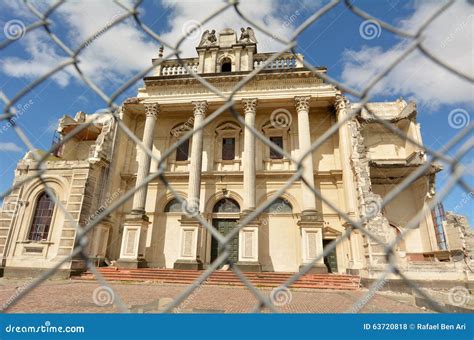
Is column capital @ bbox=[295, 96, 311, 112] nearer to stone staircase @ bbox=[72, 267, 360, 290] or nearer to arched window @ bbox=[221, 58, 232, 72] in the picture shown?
arched window @ bbox=[221, 58, 232, 72]

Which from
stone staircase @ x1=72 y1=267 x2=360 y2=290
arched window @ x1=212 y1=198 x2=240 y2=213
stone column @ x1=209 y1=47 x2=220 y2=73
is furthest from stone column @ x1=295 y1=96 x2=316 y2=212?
stone column @ x1=209 y1=47 x2=220 y2=73

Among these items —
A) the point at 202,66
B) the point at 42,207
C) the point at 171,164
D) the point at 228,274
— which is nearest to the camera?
the point at 228,274

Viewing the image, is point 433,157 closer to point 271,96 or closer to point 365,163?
point 365,163

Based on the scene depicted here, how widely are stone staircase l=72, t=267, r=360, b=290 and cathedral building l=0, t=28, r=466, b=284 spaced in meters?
0.72

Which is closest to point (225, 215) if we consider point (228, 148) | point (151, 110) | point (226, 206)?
point (226, 206)

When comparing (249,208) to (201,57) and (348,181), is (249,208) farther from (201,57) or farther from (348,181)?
(201,57)

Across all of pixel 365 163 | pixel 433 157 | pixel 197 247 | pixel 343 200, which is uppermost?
pixel 365 163

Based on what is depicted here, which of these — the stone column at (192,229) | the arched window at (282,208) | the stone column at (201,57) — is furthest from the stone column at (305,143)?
the stone column at (201,57)

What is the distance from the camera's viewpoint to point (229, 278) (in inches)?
449

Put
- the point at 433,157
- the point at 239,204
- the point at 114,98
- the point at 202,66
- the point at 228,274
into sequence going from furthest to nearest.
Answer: the point at 202,66 < the point at 239,204 < the point at 228,274 < the point at 114,98 < the point at 433,157

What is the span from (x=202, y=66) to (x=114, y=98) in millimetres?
18568

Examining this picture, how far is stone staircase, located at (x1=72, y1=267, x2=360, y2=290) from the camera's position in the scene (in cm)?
1075

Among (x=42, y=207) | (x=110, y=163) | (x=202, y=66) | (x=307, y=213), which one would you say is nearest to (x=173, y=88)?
(x=202, y=66)

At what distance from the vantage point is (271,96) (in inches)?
634
